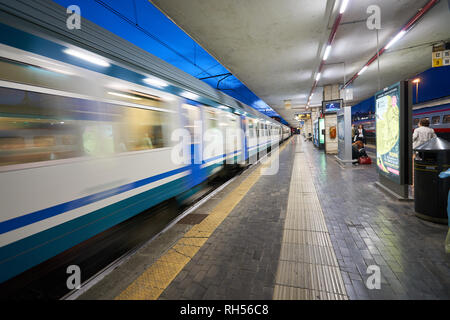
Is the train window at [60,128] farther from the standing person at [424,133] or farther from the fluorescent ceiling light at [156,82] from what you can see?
the standing person at [424,133]

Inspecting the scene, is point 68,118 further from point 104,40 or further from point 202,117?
point 202,117

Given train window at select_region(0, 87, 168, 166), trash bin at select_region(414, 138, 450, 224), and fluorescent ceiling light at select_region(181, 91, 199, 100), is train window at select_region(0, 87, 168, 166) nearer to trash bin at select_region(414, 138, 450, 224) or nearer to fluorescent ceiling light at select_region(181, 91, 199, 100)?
fluorescent ceiling light at select_region(181, 91, 199, 100)

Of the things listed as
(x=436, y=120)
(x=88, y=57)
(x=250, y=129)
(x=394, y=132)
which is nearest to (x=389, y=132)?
(x=394, y=132)

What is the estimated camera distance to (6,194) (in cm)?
182

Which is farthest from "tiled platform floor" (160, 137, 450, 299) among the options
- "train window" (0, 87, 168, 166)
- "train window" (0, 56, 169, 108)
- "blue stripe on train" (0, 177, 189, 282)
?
"train window" (0, 56, 169, 108)

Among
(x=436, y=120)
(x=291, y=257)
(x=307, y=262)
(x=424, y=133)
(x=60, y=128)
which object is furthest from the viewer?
(x=436, y=120)

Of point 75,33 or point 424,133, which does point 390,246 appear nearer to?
point 75,33

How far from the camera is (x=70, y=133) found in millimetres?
2406

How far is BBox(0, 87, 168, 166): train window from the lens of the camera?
1917 millimetres

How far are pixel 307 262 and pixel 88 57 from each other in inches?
143

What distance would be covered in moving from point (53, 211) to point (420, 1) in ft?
25.9

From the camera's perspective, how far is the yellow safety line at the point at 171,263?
207 cm

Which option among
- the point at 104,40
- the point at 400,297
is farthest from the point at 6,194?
the point at 400,297

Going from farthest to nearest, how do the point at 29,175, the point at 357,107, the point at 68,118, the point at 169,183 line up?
1. the point at 357,107
2. the point at 169,183
3. the point at 68,118
4. the point at 29,175
